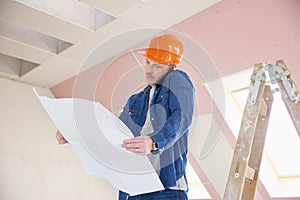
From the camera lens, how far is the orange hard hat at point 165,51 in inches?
53.6

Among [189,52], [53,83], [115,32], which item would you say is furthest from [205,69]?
[53,83]

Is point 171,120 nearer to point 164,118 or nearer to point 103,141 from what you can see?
point 164,118

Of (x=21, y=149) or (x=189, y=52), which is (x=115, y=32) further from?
(x=21, y=149)

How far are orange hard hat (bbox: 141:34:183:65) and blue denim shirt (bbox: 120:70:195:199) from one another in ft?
0.21

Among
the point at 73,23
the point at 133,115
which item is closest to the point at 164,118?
the point at 133,115

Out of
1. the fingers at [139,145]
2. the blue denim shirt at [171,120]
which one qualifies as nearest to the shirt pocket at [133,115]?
the blue denim shirt at [171,120]

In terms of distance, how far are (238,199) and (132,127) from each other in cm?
44

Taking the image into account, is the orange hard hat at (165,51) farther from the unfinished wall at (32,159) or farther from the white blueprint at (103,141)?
the unfinished wall at (32,159)

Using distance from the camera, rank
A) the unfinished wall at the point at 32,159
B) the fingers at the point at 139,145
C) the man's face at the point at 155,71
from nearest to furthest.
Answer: the fingers at the point at 139,145
the man's face at the point at 155,71
the unfinished wall at the point at 32,159

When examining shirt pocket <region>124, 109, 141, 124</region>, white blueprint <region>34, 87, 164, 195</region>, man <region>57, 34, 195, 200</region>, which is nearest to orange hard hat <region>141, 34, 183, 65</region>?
man <region>57, 34, 195, 200</region>

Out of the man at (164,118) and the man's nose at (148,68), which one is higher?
the man's nose at (148,68)

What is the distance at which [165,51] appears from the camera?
137 centimetres

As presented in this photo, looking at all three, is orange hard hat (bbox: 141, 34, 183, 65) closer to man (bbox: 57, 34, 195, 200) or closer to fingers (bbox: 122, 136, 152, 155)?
man (bbox: 57, 34, 195, 200)

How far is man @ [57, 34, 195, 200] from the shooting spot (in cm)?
111
